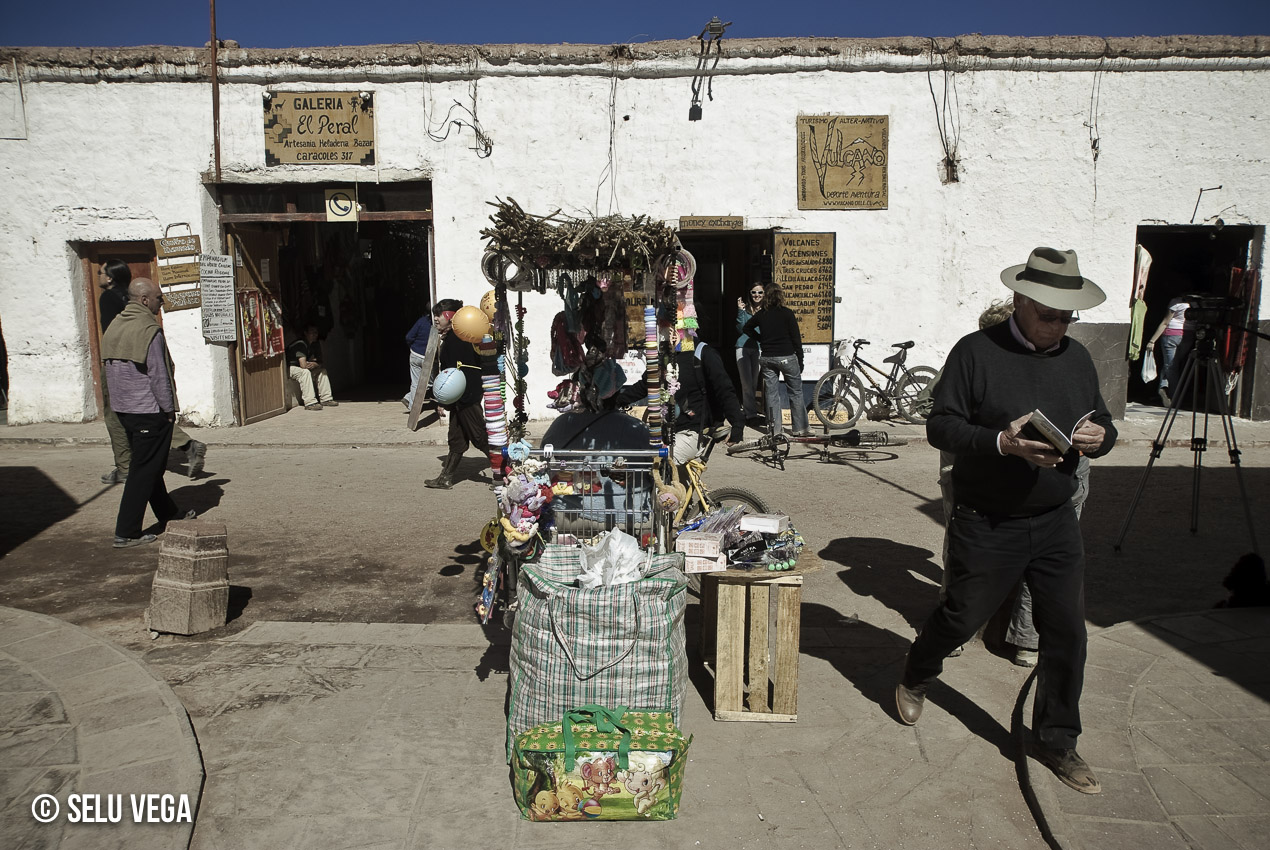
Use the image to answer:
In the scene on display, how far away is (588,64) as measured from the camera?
12.2 meters

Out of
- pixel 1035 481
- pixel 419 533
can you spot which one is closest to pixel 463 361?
pixel 419 533

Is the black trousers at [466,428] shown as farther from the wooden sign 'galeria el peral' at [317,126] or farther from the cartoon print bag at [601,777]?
the cartoon print bag at [601,777]

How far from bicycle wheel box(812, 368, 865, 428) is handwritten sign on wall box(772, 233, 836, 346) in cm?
66

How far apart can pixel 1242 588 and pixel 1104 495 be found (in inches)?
125

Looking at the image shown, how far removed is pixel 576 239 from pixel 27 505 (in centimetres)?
690

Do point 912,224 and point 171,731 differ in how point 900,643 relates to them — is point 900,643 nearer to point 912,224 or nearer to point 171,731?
point 171,731

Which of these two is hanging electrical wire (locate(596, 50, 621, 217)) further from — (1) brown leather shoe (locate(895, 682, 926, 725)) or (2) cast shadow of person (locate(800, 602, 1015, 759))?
(1) brown leather shoe (locate(895, 682, 926, 725))

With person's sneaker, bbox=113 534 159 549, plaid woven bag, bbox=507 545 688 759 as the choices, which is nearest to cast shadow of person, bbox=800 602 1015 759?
plaid woven bag, bbox=507 545 688 759

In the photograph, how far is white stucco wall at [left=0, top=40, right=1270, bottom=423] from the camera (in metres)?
12.2

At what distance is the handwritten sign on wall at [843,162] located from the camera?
40.9 ft

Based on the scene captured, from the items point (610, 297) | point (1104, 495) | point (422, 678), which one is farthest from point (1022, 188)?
point (422, 678)

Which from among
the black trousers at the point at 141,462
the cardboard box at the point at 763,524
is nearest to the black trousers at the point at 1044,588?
the cardboard box at the point at 763,524

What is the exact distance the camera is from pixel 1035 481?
12.3 ft

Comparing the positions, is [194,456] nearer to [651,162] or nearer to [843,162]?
[651,162]
